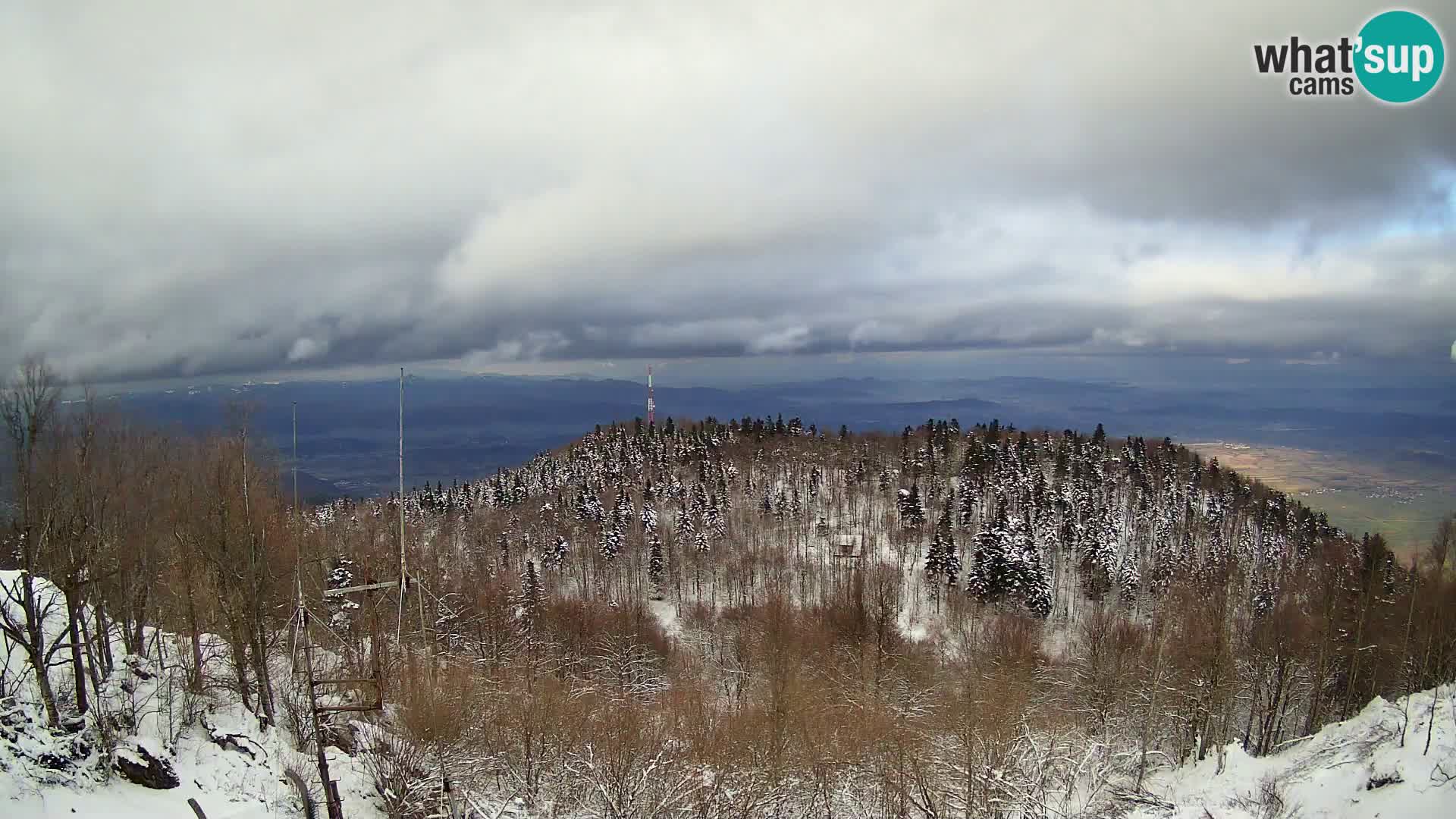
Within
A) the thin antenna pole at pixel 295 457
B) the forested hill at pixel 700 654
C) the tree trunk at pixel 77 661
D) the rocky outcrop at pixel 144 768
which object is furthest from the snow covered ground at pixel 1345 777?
the tree trunk at pixel 77 661

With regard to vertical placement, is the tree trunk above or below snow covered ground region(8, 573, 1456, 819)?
above

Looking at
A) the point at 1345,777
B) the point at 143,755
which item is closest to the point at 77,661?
the point at 143,755

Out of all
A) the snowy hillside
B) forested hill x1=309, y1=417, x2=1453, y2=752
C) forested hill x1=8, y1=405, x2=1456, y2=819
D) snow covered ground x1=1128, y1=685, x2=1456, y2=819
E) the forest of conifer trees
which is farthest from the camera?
forested hill x1=309, y1=417, x2=1453, y2=752

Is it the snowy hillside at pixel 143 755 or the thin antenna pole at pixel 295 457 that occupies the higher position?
the thin antenna pole at pixel 295 457

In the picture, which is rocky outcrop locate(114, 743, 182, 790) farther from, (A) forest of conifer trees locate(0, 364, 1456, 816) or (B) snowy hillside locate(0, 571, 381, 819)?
(A) forest of conifer trees locate(0, 364, 1456, 816)

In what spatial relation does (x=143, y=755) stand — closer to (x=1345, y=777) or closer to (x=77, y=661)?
(x=77, y=661)

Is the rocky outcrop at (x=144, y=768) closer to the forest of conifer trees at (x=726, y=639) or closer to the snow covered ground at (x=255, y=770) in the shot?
the snow covered ground at (x=255, y=770)

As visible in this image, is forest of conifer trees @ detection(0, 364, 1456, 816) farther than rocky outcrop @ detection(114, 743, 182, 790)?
Yes

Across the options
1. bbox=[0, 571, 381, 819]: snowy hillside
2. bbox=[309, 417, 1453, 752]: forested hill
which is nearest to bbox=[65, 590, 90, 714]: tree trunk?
bbox=[0, 571, 381, 819]: snowy hillside

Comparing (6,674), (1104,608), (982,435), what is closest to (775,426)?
(982,435)
